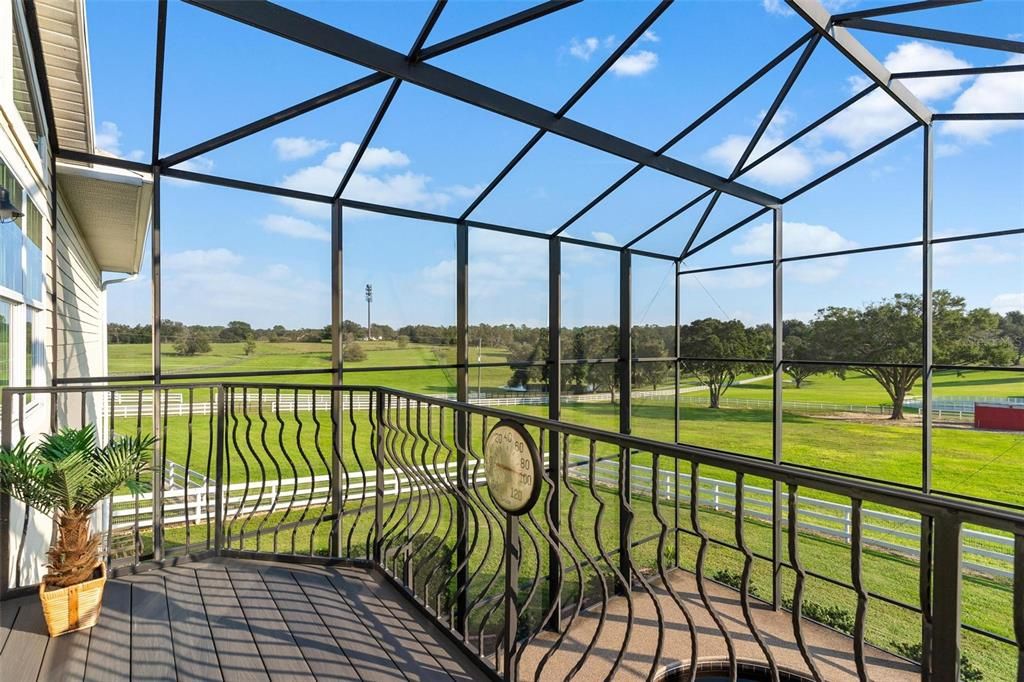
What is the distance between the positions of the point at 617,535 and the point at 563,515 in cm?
108

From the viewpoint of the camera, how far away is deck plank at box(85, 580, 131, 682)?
2.01m

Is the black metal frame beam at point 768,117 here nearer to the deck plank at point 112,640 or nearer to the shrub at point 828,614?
the deck plank at point 112,640

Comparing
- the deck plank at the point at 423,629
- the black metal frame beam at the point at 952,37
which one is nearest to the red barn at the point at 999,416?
the black metal frame beam at the point at 952,37

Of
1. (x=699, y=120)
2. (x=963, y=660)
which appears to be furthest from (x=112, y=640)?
(x=963, y=660)

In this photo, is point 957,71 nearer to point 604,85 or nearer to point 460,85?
point 604,85

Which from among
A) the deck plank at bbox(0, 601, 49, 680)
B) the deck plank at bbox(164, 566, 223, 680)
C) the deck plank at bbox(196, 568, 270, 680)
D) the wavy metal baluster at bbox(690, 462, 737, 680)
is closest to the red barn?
the wavy metal baluster at bbox(690, 462, 737, 680)

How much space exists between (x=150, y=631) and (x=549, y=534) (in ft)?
5.90

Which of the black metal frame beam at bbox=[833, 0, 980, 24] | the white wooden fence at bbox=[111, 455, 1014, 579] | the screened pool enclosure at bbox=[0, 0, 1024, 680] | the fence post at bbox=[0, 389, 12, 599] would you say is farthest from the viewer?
the white wooden fence at bbox=[111, 455, 1014, 579]

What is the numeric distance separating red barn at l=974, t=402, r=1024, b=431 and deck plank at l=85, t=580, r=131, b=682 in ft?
35.3

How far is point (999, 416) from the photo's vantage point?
334 inches

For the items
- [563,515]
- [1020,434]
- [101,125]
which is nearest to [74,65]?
[101,125]

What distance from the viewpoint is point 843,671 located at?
5941 millimetres

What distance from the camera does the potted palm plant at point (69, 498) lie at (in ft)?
7.27

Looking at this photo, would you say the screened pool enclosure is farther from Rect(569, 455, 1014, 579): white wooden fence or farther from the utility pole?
Rect(569, 455, 1014, 579): white wooden fence
